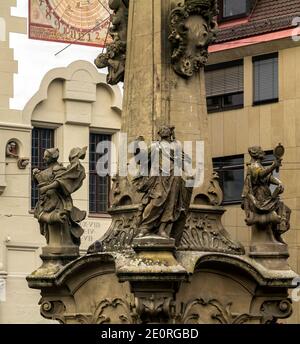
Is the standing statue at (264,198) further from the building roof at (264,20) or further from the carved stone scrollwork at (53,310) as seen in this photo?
the building roof at (264,20)

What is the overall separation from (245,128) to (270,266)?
21.0m

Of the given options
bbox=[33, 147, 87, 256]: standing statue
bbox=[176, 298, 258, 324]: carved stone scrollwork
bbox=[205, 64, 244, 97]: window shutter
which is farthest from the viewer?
bbox=[205, 64, 244, 97]: window shutter

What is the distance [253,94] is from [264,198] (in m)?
20.8

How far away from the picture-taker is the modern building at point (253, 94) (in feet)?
144

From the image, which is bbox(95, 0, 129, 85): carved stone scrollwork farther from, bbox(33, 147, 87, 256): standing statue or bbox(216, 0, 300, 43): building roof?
bbox(216, 0, 300, 43): building roof

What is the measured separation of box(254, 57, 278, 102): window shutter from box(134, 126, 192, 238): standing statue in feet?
70.1

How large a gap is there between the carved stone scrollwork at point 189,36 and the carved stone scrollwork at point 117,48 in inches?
39.7

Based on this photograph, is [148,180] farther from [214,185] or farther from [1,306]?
[1,306]

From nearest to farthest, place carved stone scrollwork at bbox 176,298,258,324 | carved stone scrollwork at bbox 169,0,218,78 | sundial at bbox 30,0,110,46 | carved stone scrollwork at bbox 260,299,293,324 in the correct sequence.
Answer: carved stone scrollwork at bbox 176,298,258,324 → carved stone scrollwork at bbox 260,299,293,324 → carved stone scrollwork at bbox 169,0,218,78 → sundial at bbox 30,0,110,46

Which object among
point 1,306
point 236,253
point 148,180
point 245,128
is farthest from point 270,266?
point 245,128

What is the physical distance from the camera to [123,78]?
25.8 m

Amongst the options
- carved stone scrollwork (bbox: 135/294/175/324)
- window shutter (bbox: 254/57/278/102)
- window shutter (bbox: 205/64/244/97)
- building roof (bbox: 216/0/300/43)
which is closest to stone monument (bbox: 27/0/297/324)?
carved stone scrollwork (bbox: 135/294/175/324)

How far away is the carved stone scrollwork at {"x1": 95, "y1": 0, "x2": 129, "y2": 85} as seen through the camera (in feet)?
84.4

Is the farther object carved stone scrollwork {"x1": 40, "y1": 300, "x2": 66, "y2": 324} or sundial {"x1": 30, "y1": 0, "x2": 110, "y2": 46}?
sundial {"x1": 30, "y1": 0, "x2": 110, "y2": 46}
